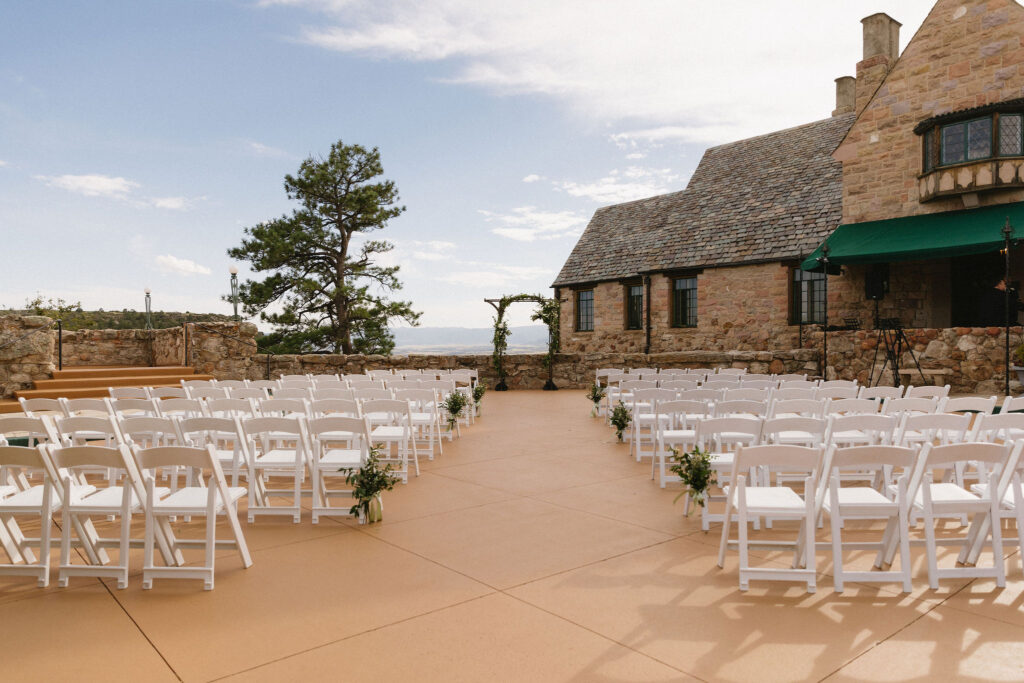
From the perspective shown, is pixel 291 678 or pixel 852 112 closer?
pixel 291 678

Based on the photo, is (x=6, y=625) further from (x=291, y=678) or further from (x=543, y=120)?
(x=543, y=120)

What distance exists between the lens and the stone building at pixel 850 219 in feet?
48.1

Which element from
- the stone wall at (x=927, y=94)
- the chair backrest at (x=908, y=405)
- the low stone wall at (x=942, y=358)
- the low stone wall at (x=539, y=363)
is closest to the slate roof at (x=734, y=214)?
the stone wall at (x=927, y=94)

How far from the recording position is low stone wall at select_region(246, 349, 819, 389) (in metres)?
16.0

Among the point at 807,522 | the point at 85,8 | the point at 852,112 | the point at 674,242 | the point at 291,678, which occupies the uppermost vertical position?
the point at 852,112

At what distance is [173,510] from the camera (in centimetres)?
375

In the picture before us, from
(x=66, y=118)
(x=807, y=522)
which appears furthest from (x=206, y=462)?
(x=66, y=118)

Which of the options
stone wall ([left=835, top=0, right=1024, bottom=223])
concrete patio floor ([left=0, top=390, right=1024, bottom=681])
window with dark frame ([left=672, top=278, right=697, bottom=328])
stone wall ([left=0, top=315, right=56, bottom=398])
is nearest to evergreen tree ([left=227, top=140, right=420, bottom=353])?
window with dark frame ([left=672, top=278, right=697, bottom=328])

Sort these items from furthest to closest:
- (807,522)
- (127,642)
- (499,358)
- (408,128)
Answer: (408,128)
(499,358)
(807,522)
(127,642)

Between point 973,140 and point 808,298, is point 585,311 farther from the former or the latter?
point 973,140

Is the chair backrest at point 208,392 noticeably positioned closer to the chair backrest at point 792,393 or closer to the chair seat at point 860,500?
the chair seat at point 860,500

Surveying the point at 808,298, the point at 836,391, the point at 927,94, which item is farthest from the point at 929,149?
the point at 836,391

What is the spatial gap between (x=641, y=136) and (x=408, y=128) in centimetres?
958

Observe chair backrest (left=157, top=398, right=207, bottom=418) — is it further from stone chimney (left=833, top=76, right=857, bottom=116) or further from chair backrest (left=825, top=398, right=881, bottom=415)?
stone chimney (left=833, top=76, right=857, bottom=116)
